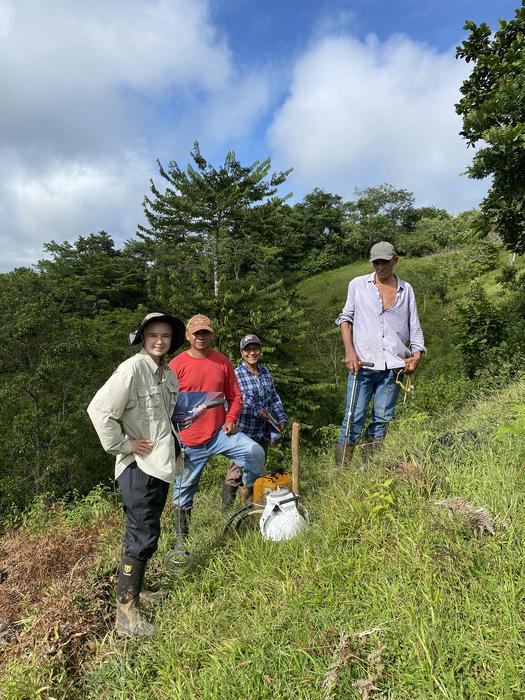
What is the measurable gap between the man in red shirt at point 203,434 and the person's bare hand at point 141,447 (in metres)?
0.99

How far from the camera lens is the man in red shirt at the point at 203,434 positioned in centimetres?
341

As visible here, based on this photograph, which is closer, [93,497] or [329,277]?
[93,497]

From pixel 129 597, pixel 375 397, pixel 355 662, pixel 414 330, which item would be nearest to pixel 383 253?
pixel 414 330

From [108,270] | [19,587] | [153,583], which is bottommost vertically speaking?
[19,587]

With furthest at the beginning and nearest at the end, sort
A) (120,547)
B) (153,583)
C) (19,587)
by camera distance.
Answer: (120,547)
(19,587)
(153,583)

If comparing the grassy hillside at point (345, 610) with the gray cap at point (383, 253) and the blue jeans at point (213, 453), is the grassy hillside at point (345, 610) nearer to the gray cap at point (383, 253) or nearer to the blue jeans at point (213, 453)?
the blue jeans at point (213, 453)

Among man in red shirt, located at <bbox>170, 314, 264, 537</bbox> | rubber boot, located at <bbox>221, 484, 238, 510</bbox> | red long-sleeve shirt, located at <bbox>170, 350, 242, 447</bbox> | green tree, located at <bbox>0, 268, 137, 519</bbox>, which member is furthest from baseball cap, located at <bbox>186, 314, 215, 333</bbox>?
green tree, located at <bbox>0, 268, 137, 519</bbox>

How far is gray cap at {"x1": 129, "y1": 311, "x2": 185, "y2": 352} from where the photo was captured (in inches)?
98.5

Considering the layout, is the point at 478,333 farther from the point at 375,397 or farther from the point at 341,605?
the point at 341,605

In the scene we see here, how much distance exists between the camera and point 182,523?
343 cm

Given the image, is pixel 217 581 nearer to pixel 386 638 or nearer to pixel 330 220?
pixel 386 638

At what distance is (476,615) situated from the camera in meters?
1.66

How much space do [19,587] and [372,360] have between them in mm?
3407

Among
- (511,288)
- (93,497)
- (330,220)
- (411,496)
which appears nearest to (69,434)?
(93,497)
